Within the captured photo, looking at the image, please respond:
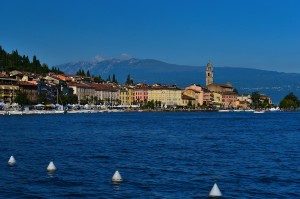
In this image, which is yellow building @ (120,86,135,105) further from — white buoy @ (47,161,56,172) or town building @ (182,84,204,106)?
white buoy @ (47,161,56,172)

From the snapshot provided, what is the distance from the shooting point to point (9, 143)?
37.6m

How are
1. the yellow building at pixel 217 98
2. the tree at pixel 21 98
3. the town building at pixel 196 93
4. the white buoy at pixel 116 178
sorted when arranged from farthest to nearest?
1. the yellow building at pixel 217 98
2. the town building at pixel 196 93
3. the tree at pixel 21 98
4. the white buoy at pixel 116 178

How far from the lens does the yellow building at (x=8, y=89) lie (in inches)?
4481

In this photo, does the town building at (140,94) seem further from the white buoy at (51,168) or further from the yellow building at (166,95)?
the white buoy at (51,168)

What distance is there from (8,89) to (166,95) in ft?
231

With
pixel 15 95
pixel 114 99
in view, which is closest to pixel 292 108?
pixel 114 99

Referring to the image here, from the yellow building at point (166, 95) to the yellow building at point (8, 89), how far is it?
64.3m

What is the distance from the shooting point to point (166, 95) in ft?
584

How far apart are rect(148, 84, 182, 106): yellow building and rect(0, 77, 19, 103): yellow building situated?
64271 millimetres

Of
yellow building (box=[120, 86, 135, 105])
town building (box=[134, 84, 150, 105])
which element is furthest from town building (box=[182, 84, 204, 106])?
yellow building (box=[120, 86, 135, 105])

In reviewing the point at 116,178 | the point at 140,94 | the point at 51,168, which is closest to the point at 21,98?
the point at 140,94

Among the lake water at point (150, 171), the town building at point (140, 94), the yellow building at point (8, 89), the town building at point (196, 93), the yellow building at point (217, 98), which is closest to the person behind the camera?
the lake water at point (150, 171)

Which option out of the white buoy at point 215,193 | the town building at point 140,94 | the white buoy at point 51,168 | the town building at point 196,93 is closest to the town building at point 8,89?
the town building at point 140,94

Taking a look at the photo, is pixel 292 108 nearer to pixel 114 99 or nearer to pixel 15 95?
pixel 114 99
